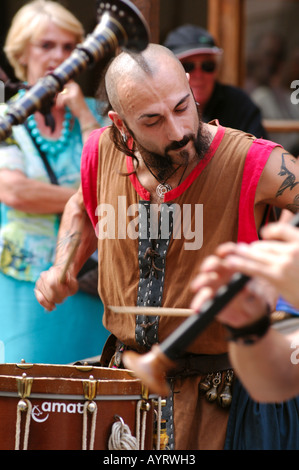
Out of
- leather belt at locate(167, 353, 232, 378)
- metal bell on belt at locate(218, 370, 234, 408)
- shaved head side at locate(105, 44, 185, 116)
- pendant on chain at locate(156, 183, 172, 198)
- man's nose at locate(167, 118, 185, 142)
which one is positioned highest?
shaved head side at locate(105, 44, 185, 116)

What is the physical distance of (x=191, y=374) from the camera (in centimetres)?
250

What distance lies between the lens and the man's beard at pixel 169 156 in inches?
92.7

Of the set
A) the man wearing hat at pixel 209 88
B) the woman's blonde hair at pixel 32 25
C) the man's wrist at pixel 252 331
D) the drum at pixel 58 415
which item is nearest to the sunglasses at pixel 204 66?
the man wearing hat at pixel 209 88

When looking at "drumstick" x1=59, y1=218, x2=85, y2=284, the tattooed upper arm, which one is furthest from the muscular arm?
the tattooed upper arm

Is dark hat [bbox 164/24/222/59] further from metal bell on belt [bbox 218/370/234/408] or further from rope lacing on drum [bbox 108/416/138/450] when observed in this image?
rope lacing on drum [bbox 108/416/138/450]

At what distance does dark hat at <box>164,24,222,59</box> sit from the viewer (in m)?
3.91

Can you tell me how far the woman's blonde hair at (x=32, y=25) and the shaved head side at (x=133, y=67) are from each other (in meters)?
1.26

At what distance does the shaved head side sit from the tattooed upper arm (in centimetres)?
45

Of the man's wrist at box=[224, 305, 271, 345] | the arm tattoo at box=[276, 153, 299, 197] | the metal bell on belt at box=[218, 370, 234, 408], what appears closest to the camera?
the man's wrist at box=[224, 305, 271, 345]

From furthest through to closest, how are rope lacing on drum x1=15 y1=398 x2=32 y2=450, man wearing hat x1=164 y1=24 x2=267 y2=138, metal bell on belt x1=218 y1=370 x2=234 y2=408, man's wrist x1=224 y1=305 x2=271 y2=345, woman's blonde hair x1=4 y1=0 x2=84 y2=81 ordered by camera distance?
man wearing hat x1=164 y1=24 x2=267 y2=138 → woman's blonde hair x1=4 y1=0 x2=84 y2=81 → metal bell on belt x1=218 y1=370 x2=234 y2=408 → rope lacing on drum x1=15 y1=398 x2=32 y2=450 → man's wrist x1=224 y1=305 x2=271 y2=345

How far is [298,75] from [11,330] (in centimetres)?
309

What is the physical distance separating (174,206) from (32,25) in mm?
1614
